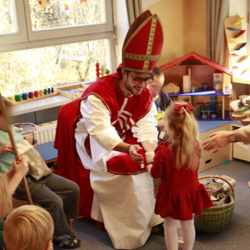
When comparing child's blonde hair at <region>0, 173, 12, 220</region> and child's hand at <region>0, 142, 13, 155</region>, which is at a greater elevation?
child's hand at <region>0, 142, 13, 155</region>

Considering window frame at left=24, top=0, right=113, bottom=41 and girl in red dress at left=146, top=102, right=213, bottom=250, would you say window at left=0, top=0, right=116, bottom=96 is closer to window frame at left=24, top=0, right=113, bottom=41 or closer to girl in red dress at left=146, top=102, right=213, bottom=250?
window frame at left=24, top=0, right=113, bottom=41

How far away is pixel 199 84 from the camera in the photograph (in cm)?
388

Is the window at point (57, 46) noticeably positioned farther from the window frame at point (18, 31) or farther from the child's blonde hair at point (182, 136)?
the child's blonde hair at point (182, 136)

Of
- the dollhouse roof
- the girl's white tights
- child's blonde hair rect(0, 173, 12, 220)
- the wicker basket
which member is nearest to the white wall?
the dollhouse roof

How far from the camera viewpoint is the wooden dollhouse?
12.0 feet

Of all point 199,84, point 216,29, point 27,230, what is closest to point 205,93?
point 199,84

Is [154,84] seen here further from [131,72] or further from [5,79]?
[5,79]

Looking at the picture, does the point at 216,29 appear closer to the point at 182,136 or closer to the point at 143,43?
the point at 143,43

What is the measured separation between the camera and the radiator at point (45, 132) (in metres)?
3.08

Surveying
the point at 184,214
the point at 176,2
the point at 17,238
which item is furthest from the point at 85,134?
the point at 176,2

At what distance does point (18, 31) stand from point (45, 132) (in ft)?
3.09

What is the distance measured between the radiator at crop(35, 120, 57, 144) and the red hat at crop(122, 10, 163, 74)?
1.37m

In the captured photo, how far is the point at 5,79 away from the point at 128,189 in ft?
5.42

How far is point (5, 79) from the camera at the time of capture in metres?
3.13
